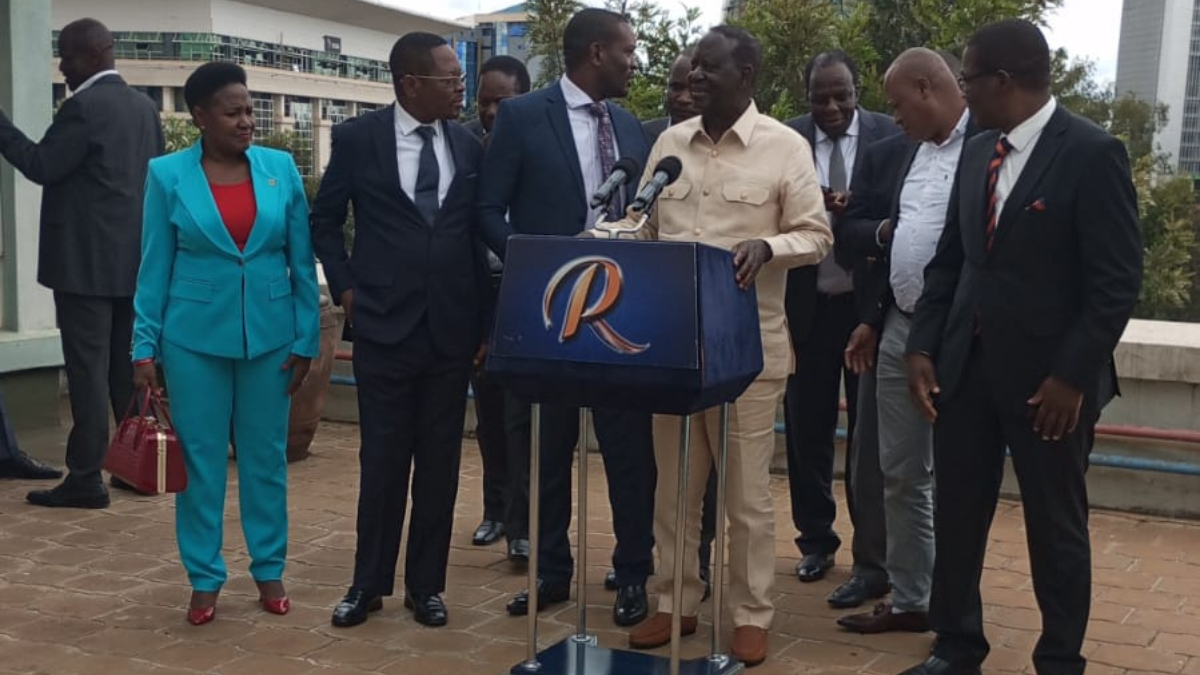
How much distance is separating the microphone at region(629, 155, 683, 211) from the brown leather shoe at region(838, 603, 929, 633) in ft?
6.12

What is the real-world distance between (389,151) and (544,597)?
5.78 feet

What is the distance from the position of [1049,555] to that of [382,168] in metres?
2.58

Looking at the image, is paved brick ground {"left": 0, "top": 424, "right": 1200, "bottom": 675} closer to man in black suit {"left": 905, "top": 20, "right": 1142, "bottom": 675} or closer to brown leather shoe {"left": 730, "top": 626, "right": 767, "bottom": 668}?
brown leather shoe {"left": 730, "top": 626, "right": 767, "bottom": 668}

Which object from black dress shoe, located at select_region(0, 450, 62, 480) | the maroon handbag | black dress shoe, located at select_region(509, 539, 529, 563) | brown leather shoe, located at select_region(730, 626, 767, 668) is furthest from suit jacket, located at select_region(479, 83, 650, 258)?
black dress shoe, located at select_region(0, 450, 62, 480)

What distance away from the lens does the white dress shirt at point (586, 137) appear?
5.12 meters

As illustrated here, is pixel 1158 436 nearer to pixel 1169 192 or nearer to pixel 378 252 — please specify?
pixel 378 252

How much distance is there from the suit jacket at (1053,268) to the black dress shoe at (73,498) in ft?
14.1

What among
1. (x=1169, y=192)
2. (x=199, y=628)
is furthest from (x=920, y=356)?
(x=1169, y=192)

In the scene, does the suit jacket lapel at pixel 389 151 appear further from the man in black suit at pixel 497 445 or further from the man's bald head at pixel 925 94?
the man's bald head at pixel 925 94

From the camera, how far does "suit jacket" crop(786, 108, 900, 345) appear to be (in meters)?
5.20

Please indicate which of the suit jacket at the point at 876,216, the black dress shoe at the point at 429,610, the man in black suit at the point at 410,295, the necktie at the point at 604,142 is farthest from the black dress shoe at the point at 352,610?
the suit jacket at the point at 876,216

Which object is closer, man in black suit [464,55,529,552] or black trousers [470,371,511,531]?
man in black suit [464,55,529,552]

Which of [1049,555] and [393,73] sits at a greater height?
[393,73]

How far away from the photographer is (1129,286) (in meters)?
3.85
